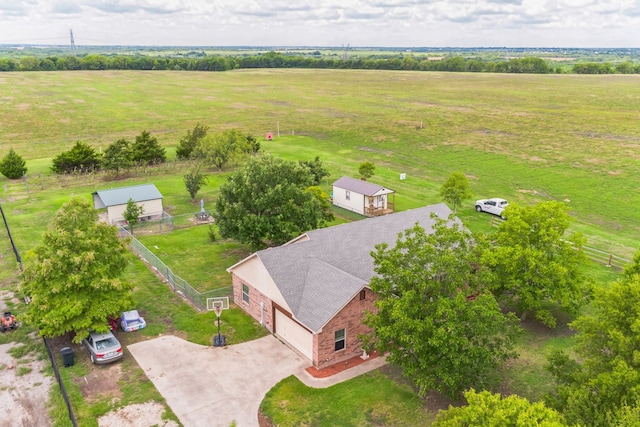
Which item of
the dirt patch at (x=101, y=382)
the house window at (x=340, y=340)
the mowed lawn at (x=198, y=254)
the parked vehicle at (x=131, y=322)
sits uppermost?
the house window at (x=340, y=340)

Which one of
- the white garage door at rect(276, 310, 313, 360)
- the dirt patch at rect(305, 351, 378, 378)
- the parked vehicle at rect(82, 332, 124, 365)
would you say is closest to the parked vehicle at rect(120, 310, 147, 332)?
the parked vehicle at rect(82, 332, 124, 365)

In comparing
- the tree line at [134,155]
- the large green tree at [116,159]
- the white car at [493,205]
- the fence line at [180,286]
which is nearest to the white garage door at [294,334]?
the fence line at [180,286]

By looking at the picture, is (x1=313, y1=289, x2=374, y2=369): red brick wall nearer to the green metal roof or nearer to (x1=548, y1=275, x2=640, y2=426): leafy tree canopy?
(x1=548, y1=275, x2=640, y2=426): leafy tree canopy

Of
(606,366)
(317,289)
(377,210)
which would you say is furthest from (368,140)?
(606,366)

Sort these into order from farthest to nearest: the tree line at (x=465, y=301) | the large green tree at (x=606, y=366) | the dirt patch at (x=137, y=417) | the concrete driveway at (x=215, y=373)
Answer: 1. the concrete driveway at (x=215, y=373)
2. the dirt patch at (x=137, y=417)
3. the tree line at (x=465, y=301)
4. the large green tree at (x=606, y=366)

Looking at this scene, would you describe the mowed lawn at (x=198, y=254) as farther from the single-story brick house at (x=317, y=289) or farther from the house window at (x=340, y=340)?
the house window at (x=340, y=340)

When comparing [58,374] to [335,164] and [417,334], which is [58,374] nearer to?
[417,334]
